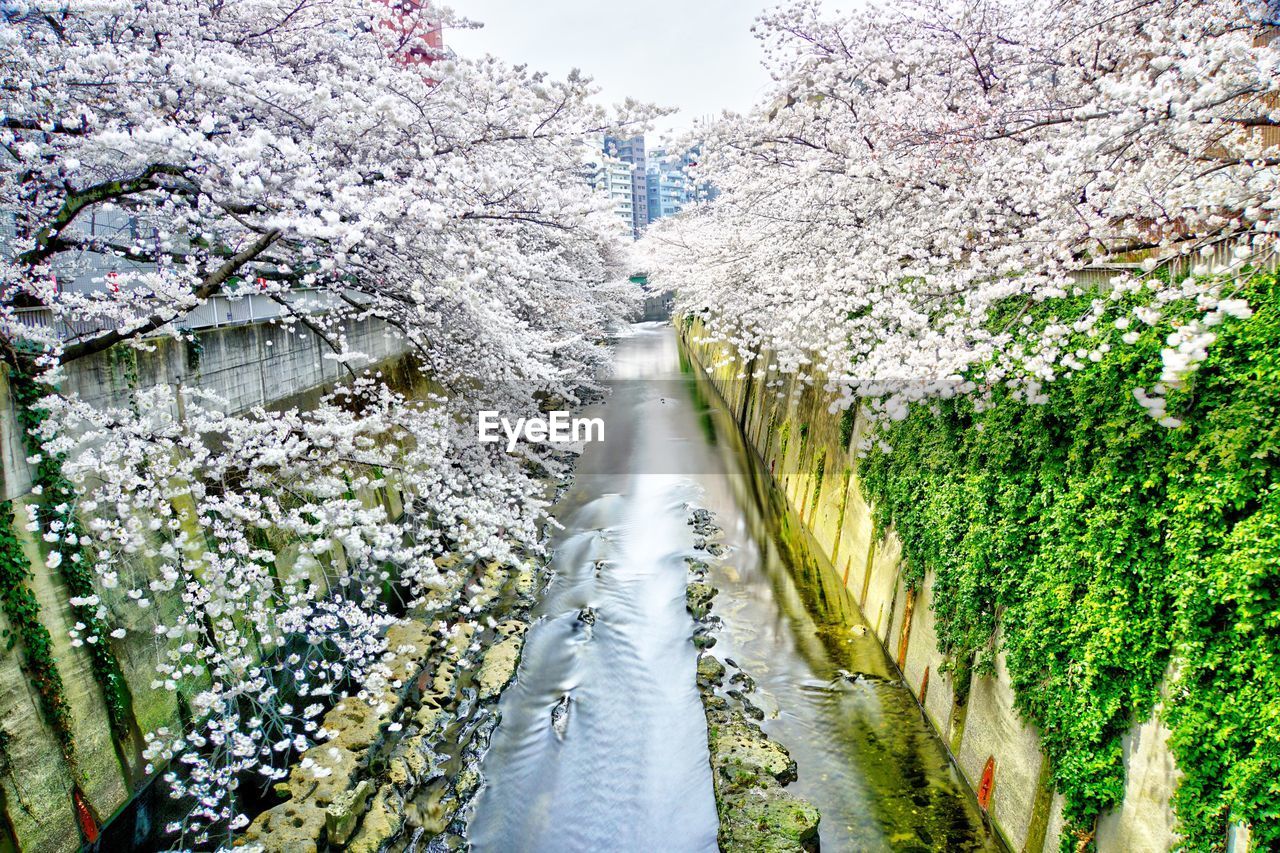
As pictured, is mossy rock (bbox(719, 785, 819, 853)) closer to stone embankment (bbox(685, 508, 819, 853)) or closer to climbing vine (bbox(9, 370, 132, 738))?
stone embankment (bbox(685, 508, 819, 853))

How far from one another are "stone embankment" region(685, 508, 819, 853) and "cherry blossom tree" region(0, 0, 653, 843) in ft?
12.5

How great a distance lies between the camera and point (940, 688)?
353 inches

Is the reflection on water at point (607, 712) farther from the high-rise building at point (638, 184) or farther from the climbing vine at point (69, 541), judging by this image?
the high-rise building at point (638, 184)

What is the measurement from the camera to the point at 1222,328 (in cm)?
487

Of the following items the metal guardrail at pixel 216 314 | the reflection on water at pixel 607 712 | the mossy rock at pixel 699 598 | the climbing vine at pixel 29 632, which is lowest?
the reflection on water at pixel 607 712

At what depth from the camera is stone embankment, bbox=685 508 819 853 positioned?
754 cm

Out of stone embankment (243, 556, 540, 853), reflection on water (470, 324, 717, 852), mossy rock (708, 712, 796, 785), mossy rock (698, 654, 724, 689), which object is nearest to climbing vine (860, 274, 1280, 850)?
mossy rock (708, 712, 796, 785)

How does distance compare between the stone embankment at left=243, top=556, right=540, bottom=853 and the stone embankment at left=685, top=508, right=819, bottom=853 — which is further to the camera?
the stone embankment at left=243, top=556, right=540, bottom=853

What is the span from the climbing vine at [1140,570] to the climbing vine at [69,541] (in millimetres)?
9028

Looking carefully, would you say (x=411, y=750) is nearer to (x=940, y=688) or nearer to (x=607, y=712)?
(x=607, y=712)

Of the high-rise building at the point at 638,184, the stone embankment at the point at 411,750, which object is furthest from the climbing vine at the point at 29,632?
the high-rise building at the point at 638,184

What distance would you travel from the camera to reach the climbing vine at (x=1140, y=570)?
4.36m

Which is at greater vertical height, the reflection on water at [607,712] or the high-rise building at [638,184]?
the high-rise building at [638,184]

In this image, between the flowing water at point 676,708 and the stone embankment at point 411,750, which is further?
the flowing water at point 676,708
